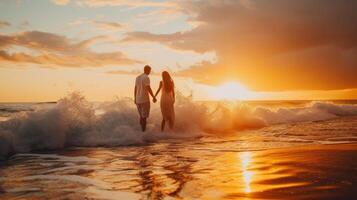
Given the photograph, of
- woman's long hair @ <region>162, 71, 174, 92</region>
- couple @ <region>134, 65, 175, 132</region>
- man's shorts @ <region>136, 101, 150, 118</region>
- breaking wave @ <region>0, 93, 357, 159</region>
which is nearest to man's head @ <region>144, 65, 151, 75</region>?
couple @ <region>134, 65, 175, 132</region>

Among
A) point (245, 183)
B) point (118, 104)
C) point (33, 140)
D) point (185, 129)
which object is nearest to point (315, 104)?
point (185, 129)

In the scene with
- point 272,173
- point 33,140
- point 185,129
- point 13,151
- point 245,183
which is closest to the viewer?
point 245,183

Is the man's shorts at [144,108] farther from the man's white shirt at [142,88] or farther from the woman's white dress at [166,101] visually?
the woman's white dress at [166,101]

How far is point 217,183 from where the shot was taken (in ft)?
17.0

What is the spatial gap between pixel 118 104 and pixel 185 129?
3.22m

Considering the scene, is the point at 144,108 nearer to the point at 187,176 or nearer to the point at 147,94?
the point at 147,94

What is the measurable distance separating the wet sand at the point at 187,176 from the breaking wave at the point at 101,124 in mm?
2314

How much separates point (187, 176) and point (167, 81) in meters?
→ 7.55

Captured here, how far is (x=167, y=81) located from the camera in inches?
515

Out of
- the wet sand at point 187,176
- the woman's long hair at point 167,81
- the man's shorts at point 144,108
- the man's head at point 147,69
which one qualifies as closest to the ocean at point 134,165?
the wet sand at point 187,176

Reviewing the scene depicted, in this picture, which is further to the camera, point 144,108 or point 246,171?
point 144,108

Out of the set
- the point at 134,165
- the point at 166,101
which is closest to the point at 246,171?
the point at 134,165

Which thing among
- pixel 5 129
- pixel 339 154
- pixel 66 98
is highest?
pixel 66 98

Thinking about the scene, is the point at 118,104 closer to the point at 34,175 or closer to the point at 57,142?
the point at 57,142
